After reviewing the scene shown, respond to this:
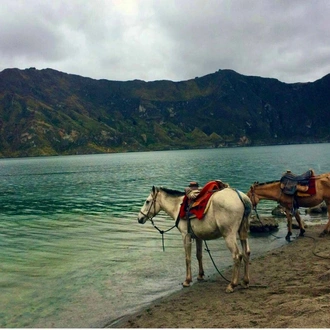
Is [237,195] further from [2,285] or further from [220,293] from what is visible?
[2,285]

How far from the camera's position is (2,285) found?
12508mm

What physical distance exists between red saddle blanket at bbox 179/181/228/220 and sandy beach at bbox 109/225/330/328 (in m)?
2.46

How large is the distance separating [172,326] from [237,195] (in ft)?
14.0

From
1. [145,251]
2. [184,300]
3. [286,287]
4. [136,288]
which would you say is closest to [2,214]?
[145,251]

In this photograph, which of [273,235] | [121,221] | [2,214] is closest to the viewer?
[273,235]

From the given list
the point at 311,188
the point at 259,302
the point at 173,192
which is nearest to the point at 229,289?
the point at 259,302

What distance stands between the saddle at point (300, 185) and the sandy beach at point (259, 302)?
15.1 feet

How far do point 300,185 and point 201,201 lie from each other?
889 cm

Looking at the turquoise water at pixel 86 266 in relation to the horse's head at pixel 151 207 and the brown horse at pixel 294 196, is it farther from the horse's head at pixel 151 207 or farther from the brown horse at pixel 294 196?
the horse's head at pixel 151 207

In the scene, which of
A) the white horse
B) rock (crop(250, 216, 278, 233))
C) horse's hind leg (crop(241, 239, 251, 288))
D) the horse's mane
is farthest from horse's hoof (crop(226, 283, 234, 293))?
rock (crop(250, 216, 278, 233))

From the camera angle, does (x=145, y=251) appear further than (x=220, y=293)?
Yes

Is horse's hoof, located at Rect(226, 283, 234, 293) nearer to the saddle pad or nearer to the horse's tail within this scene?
the horse's tail

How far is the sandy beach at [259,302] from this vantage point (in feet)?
23.5

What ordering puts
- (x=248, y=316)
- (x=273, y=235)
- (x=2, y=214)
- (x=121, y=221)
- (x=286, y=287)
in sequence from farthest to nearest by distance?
(x=2, y=214), (x=121, y=221), (x=273, y=235), (x=286, y=287), (x=248, y=316)
